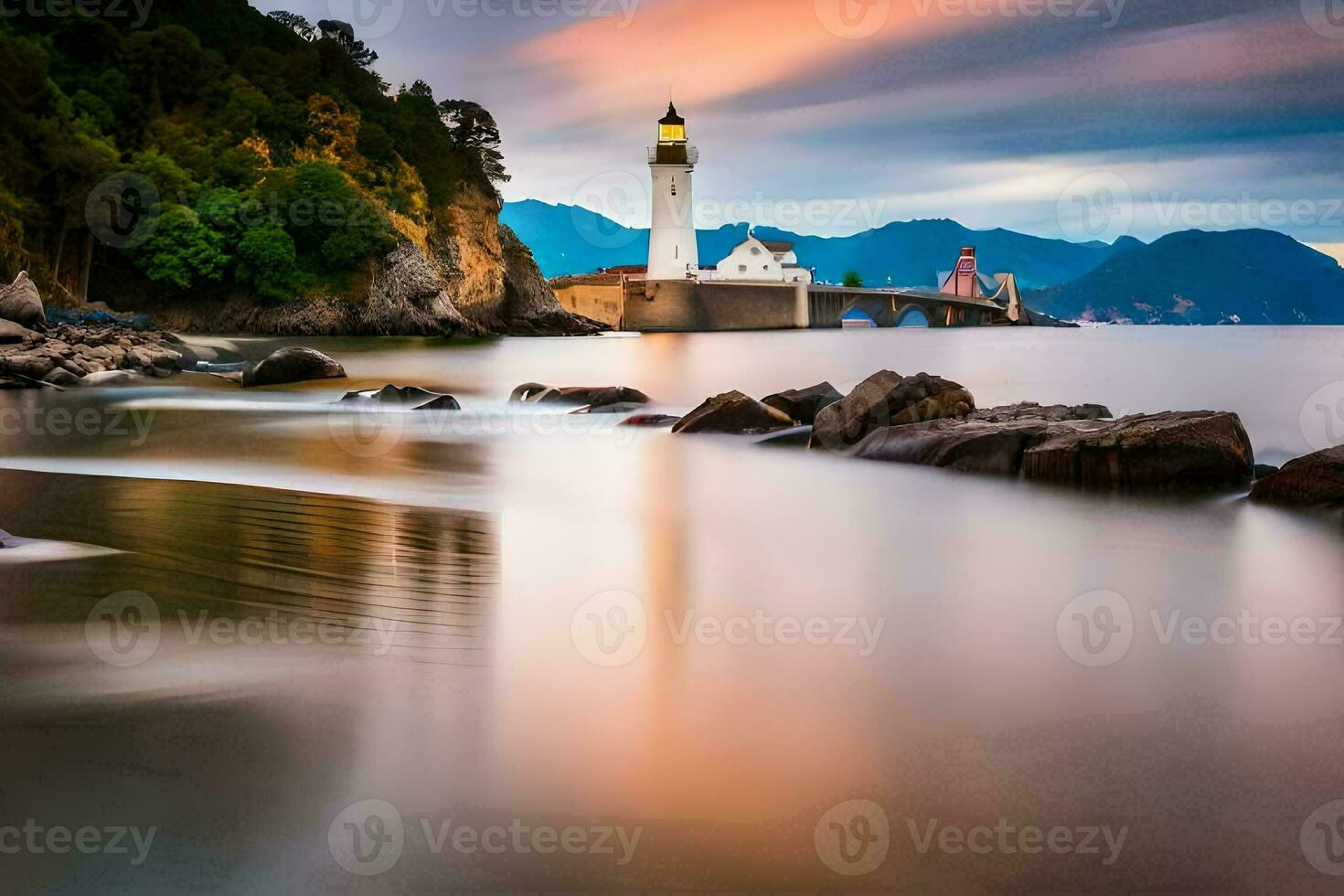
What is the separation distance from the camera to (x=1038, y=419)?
11.5m

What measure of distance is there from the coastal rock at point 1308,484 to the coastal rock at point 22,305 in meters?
27.1

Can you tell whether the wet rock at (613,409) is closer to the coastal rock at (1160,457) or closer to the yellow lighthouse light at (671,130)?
the coastal rock at (1160,457)

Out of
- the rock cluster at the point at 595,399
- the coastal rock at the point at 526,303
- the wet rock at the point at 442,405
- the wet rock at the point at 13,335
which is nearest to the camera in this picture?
the rock cluster at the point at 595,399

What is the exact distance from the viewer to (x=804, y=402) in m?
14.4

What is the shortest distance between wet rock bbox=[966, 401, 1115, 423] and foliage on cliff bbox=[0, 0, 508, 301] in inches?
1502

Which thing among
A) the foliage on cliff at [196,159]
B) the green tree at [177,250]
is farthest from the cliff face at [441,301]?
the green tree at [177,250]

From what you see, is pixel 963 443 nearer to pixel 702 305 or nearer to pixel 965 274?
pixel 702 305

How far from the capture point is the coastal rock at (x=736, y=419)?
14.0 m

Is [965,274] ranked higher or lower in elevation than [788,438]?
higher

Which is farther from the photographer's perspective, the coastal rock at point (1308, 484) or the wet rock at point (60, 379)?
the wet rock at point (60, 379)

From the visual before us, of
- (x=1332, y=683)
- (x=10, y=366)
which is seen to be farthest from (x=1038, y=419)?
(x=10, y=366)

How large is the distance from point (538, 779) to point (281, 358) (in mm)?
21871

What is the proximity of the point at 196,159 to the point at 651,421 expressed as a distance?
46.9m

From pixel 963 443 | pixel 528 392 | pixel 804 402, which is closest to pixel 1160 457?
pixel 963 443
